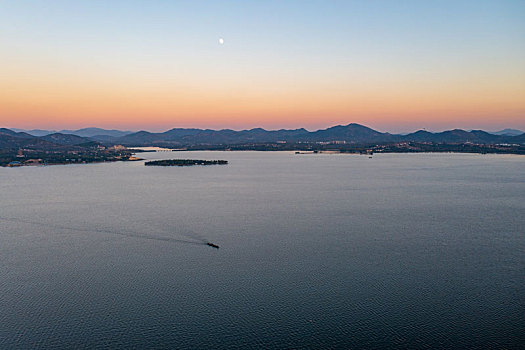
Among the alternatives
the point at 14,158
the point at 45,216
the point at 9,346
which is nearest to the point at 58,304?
the point at 9,346

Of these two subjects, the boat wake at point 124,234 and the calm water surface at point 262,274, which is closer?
the calm water surface at point 262,274

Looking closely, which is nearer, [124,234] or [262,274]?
[262,274]

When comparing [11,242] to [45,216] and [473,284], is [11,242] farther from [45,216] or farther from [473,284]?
[473,284]

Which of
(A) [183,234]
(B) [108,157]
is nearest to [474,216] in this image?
(A) [183,234]

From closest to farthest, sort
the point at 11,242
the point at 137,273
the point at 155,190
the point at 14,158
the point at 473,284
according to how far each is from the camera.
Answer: the point at 473,284 → the point at 137,273 → the point at 11,242 → the point at 155,190 → the point at 14,158

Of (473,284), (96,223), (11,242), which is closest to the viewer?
(473,284)

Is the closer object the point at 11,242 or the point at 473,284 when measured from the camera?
the point at 473,284

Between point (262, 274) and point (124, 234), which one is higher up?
point (124, 234)

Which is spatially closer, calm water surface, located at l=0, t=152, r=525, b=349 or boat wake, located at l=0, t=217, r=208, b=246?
calm water surface, located at l=0, t=152, r=525, b=349
